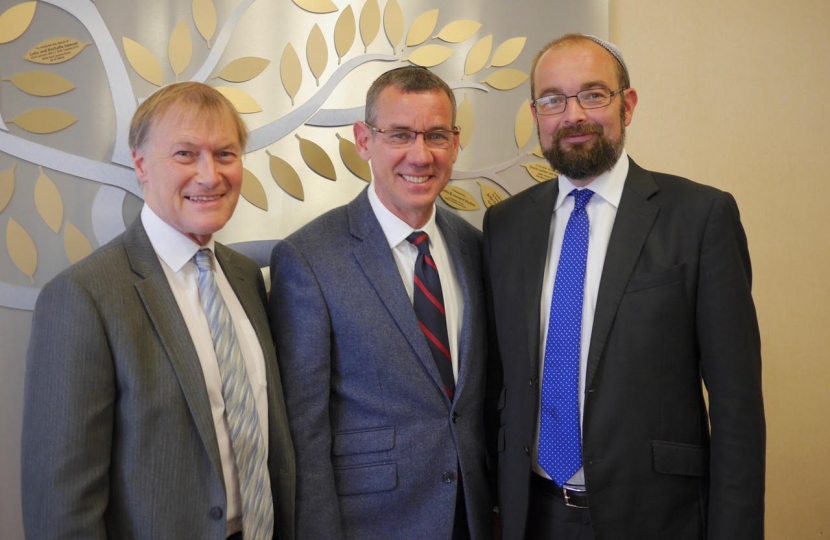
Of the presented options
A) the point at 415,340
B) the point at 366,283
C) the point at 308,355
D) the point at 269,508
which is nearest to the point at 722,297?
the point at 415,340

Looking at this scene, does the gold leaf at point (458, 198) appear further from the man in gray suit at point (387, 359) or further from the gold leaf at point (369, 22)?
the gold leaf at point (369, 22)

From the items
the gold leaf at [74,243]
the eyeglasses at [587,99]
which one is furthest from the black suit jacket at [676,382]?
the gold leaf at [74,243]

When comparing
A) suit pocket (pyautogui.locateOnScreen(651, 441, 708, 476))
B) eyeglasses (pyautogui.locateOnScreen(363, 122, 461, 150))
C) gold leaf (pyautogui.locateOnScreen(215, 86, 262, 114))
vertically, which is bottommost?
suit pocket (pyautogui.locateOnScreen(651, 441, 708, 476))

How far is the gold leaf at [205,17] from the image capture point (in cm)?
212

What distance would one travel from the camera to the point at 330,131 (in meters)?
2.33

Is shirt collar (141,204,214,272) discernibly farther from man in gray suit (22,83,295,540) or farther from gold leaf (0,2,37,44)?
gold leaf (0,2,37,44)

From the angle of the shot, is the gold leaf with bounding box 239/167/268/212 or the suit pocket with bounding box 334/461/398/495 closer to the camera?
the suit pocket with bounding box 334/461/398/495

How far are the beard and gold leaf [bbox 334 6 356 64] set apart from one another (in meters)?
0.86

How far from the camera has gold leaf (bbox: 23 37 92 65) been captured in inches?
77.3

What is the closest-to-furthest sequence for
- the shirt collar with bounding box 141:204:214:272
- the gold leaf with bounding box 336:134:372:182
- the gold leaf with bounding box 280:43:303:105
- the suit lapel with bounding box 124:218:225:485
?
the suit lapel with bounding box 124:218:225:485 < the shirt collar with bounding box 141:204:214:272 < the gold leaf with bounding box 280:43:303:105 < the gold leaf with bounding box 336:134:372:182

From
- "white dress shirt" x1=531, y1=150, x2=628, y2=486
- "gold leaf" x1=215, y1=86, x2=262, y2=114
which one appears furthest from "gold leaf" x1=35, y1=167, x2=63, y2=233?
"white dress shirt" x1=531, y1=150, x2=628, y2=486

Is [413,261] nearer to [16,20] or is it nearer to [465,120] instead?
[465,120]

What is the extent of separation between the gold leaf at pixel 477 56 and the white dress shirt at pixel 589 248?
2.30 ft

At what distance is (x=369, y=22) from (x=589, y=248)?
3.82 ft
